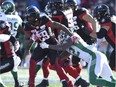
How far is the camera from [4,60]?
25.0 ft

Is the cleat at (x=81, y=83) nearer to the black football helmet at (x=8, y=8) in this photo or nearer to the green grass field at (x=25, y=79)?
the green grass field at (x=25, y=79)

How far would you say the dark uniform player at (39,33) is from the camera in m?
7.53

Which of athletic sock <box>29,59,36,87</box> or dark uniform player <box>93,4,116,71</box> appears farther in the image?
athletic sock <box>29,59,36,87</box>

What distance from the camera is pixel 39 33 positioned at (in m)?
7.61

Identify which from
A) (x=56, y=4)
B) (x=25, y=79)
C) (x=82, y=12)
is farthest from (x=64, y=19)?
(x=25, y=79)

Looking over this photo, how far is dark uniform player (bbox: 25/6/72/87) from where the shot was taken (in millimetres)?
7531

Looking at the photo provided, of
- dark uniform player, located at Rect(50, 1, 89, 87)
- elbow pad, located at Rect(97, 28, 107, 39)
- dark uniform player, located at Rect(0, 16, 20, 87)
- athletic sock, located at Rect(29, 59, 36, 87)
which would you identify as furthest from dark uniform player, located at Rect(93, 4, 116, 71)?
dark uniform player, located at Rect(0, 16, 20, 87)

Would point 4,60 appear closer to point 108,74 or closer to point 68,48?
point 68,48

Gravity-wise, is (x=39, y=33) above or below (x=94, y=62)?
above

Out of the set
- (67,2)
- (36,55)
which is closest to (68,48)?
(36,55)

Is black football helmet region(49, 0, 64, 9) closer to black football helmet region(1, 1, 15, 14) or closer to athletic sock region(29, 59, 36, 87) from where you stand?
black football helmet region(1, 1, 15, 14)

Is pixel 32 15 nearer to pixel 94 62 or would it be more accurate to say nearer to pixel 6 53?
pixel 6 53

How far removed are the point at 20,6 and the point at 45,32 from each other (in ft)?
30.0

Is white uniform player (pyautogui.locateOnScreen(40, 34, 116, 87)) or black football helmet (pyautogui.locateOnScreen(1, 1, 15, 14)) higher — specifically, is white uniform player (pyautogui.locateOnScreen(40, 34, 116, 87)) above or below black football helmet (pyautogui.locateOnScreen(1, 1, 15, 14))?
below
